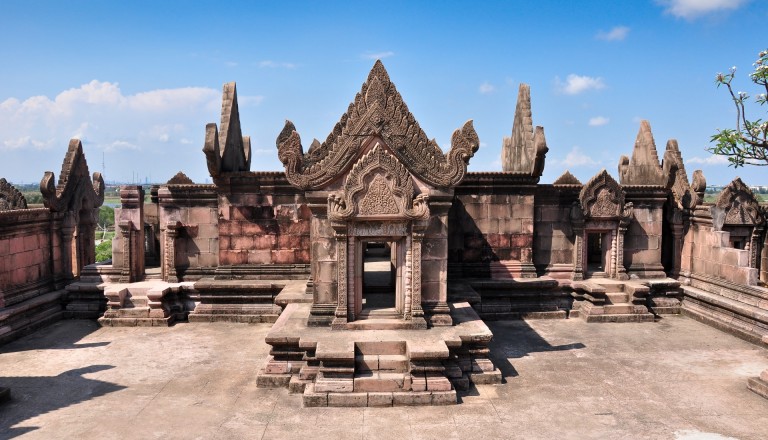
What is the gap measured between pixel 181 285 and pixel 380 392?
25.7 ft

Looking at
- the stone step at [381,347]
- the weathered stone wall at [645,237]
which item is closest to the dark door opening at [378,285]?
the stone step at [381,347]

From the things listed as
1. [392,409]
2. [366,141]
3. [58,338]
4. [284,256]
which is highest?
[366,141]

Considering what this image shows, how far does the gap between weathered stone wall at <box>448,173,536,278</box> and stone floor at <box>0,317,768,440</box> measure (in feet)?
8.06

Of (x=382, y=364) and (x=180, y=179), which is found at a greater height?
(x=180, y=179)

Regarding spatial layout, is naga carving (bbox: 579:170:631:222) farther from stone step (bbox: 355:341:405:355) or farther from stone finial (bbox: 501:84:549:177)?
stone step (bbox: 355:341:405:355)

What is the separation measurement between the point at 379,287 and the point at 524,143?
637 centimetres

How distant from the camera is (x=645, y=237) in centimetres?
1606

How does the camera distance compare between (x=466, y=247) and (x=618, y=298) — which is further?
(x=466, y=247)

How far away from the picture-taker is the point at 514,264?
15.4 meters

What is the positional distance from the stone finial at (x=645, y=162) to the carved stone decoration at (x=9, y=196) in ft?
62.6

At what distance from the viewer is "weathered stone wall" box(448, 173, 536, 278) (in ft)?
50.0

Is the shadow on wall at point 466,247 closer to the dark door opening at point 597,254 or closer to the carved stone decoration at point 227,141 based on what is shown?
the dark door opening at point 597,254

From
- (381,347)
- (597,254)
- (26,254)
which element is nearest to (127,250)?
(26,254)

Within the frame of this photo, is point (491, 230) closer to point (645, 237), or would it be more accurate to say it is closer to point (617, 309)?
point (617, 309)
